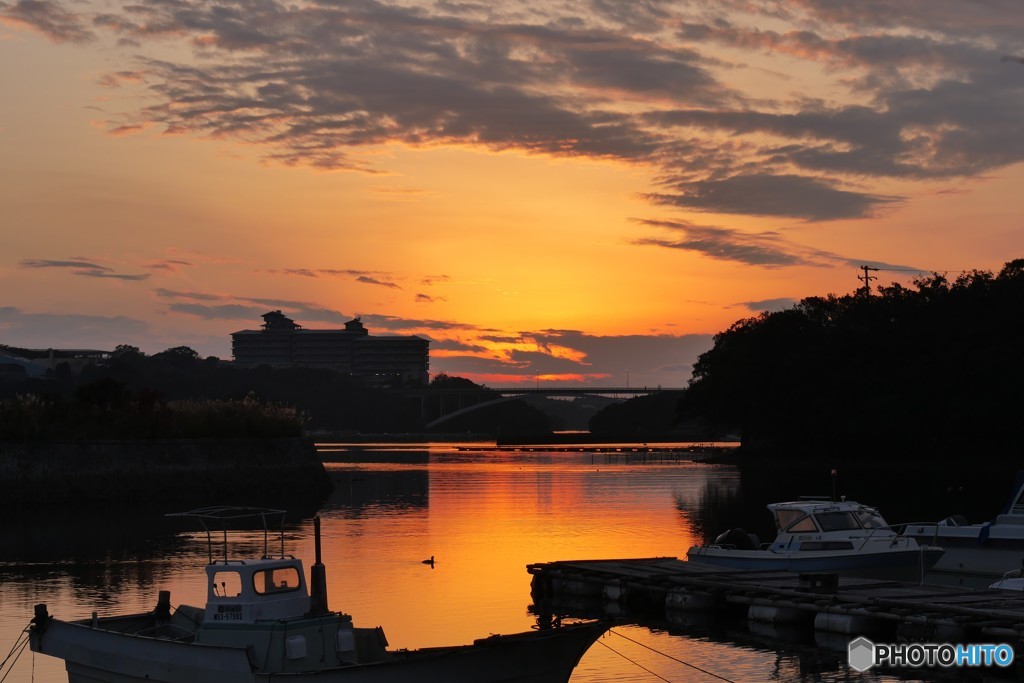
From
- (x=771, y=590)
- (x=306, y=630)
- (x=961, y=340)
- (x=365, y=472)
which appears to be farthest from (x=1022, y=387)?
(x=306, y=630)

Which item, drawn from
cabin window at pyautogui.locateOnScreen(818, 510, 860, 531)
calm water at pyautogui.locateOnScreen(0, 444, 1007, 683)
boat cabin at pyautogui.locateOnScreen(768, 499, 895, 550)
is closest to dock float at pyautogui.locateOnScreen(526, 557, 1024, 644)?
calm water at pyautogui.locateOnScreen(0, 444, 1007, 683)

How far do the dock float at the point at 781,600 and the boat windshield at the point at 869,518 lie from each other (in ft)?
13.9

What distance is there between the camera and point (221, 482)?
9006 centimetres

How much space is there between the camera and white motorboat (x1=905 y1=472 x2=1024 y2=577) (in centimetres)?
4553

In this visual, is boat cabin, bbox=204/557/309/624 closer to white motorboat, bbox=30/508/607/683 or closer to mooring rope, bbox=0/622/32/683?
white motorboat, bbox=30/508/607/683

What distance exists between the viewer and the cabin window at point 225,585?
28516mm

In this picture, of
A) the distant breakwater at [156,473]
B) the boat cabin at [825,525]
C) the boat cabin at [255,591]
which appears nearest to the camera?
the boat cabin at [255,591]

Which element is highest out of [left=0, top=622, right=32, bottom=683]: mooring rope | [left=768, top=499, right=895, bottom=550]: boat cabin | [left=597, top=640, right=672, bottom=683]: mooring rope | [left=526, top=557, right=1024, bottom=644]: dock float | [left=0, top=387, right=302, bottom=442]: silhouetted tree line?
[left=0, top=387, right=302, bottom=442]: silhouetted tree line

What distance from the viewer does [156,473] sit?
87.9 m

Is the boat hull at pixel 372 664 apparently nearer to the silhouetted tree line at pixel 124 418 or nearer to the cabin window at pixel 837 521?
the cabin window at pixel 837 521

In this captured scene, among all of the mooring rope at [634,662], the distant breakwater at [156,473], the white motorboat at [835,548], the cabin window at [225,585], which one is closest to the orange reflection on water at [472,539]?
the mooring rope at [634,662]

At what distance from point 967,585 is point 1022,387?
319ft

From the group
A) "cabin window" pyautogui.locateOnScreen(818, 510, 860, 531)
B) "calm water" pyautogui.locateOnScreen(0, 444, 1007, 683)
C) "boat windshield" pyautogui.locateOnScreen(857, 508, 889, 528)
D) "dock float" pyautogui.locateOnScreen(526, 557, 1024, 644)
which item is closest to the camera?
"dock float" pyautogui.locateOnScreen(526, 557, 1024, 644)

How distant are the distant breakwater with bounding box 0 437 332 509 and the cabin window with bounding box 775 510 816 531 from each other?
1798 inches
